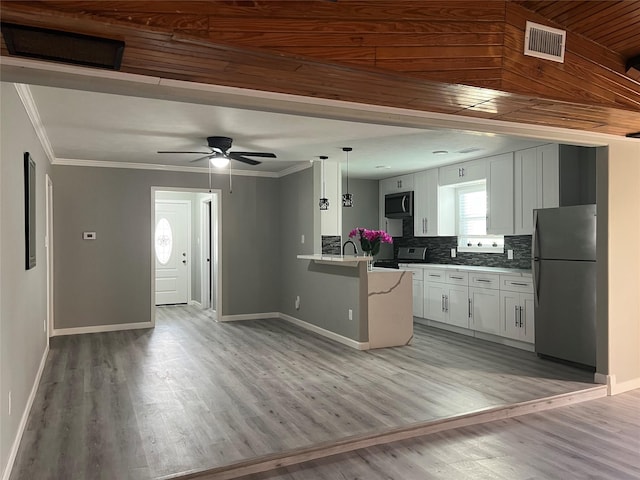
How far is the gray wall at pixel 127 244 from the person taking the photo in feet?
21.4

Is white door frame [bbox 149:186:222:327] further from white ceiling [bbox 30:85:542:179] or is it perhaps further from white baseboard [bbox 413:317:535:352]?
white baseboard [bbox 413:317:535:352]

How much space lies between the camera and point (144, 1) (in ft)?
6.52

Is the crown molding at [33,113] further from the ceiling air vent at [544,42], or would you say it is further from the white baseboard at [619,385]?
the white baseboard at [619,385]

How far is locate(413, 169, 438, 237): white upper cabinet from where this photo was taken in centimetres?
726

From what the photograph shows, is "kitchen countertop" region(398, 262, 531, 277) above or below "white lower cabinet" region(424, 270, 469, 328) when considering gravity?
above

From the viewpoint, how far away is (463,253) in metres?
7.13

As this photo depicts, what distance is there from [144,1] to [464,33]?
173cm

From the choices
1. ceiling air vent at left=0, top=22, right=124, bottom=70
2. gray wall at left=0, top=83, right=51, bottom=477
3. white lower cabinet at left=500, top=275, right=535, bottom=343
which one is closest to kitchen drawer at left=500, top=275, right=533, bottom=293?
white lower cabinet at left=500, top=275, right=535, bottom=343

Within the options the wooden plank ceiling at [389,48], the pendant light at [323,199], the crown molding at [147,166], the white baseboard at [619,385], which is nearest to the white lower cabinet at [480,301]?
the white baseboard at [619,385]

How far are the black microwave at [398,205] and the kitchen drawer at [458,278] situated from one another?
1.54m

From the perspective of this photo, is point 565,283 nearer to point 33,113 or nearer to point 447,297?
point 447,297

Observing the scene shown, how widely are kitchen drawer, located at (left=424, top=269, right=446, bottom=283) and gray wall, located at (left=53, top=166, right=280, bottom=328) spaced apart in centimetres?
245

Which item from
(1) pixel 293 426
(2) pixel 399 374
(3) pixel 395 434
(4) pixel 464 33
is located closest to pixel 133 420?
(1) pixel 293 426

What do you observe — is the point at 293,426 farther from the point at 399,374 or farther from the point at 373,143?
the point at 373,143
